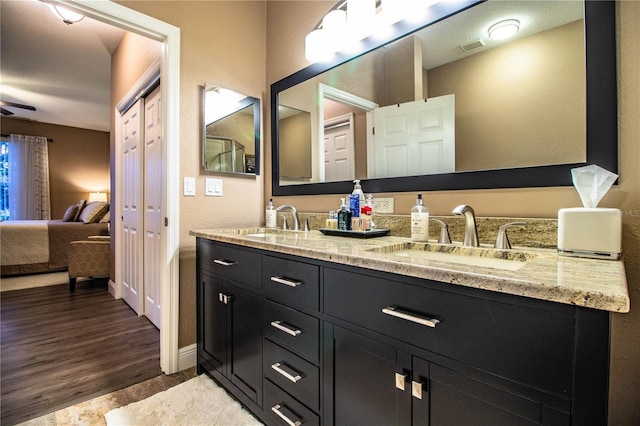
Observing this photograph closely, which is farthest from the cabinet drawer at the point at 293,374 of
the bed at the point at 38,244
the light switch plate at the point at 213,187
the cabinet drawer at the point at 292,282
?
the bed at the point at 38,244

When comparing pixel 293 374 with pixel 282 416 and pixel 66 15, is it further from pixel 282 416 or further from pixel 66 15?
pixel 66 15

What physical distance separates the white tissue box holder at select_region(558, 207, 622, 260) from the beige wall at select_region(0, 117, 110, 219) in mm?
8628

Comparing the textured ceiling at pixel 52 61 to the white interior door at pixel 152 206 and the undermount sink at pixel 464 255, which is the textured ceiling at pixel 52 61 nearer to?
the white interior door at pixel 152 206

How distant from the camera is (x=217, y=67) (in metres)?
2.08

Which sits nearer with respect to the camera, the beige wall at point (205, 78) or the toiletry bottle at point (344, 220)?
the toiletry bottle at point (344, 220)

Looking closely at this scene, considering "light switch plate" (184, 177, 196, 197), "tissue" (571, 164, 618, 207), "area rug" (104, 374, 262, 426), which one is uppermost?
"light switch plate" (184, 177, 196, 197)

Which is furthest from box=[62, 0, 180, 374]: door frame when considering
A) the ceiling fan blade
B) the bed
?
the ceiling fan blade

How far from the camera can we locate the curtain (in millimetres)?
6199

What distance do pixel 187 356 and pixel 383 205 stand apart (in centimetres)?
155

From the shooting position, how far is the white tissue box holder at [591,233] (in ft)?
2.75

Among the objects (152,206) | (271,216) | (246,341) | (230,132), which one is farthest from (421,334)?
(152,206)

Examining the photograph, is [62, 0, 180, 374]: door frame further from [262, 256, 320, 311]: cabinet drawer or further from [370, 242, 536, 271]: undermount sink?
[370, 242, 536, 271]: undermount sink

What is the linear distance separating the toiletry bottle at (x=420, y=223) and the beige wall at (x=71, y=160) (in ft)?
26.6

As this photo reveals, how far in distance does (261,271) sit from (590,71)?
138 centimetres
